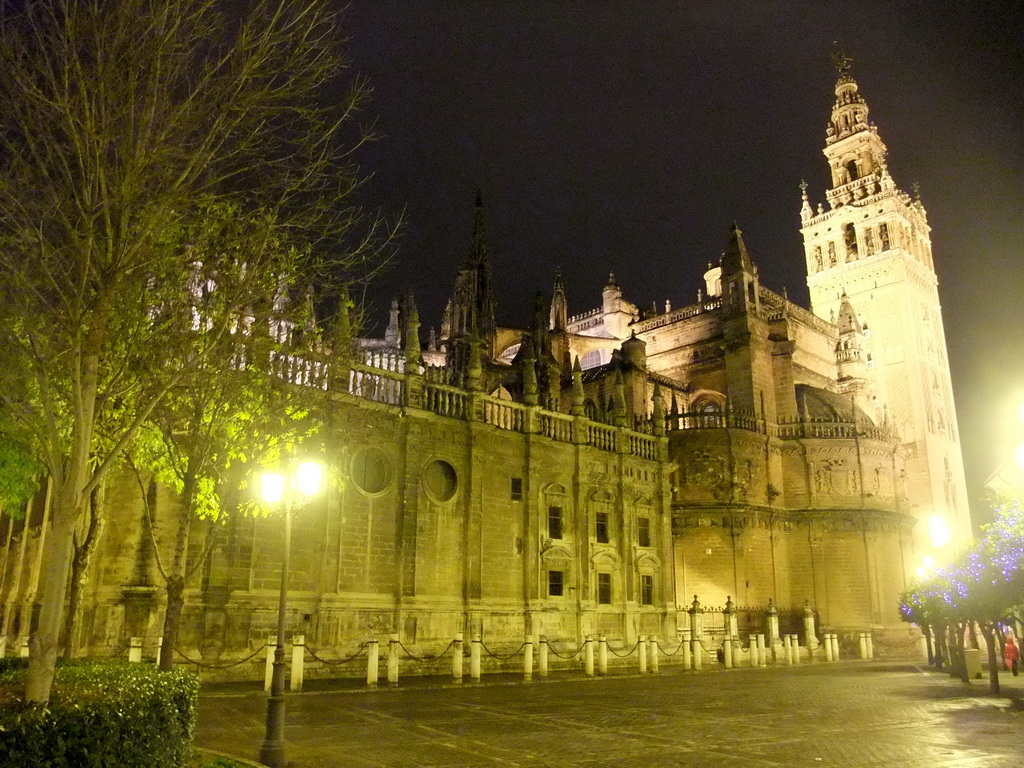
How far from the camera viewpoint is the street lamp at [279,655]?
9914mm

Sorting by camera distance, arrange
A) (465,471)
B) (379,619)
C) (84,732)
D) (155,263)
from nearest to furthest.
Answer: (84,732)
(155,263)
(379,619)
(465,471)

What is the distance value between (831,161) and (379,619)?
6598 centimetres

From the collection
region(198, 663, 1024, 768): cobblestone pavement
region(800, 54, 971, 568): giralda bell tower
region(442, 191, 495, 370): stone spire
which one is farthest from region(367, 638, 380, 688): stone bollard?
region(800, 54, 971, 568): giralda bell tower

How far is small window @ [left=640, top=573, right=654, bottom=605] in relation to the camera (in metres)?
30.9

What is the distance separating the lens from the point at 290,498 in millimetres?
11664

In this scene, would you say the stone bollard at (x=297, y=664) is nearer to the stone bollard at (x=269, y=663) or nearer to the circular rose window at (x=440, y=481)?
the stone bollard at (x=269, y=663)

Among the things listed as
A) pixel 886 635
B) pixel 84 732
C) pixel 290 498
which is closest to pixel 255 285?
pixel 290 498

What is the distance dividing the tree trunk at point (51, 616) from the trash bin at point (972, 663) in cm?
2480

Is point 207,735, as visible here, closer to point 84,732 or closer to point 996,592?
point 84,732

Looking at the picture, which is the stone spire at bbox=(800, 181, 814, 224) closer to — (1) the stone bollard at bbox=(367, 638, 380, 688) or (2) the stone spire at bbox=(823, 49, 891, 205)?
(2) the stone spire at bbox=(823, 49, 891, 205)

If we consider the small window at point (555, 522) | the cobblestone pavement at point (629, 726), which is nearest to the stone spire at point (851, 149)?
the small window at point (555, 522)

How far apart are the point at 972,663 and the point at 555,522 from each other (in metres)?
13.3

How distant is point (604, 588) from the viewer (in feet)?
96.6

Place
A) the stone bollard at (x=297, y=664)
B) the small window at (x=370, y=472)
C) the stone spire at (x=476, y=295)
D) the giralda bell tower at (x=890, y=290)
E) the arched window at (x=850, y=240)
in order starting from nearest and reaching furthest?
the stone bollard at (x=297, y=664), the small window at (x=370, y=472), the stone spire at (x=476, y=295), the giralda bell tower at (x=890, y=290), the arched window at (x=850, y=240)
